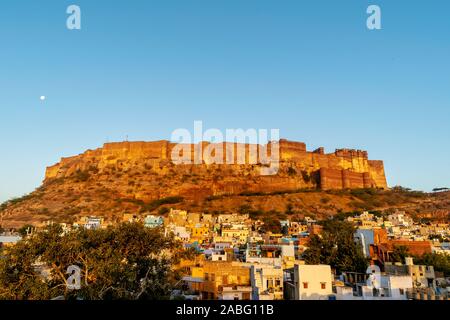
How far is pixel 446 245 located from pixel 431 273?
11.3m

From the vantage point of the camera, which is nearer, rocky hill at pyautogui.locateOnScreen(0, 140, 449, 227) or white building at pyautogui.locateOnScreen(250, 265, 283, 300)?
white building at pyautogui.locateOnScreen(250, 265, 283, 300)

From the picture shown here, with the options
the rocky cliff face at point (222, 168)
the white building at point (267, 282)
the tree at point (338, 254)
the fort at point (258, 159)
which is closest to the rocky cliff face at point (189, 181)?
the rocky cliff face at point (222, 168)

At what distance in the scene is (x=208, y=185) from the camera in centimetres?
6316

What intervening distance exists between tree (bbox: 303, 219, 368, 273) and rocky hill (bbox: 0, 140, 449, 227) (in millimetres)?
31420

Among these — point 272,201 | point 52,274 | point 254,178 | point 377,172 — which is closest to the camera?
point 52,274

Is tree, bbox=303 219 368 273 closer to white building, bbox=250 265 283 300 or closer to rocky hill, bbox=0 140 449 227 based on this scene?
white building, bbox=250 265 283 300

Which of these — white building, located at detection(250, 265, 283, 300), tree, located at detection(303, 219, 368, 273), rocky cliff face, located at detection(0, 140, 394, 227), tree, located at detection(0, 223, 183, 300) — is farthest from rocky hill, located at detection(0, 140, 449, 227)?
white building, located at detection(250, 265, 283, 300)

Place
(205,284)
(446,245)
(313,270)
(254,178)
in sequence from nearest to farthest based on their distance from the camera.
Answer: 1. (313,270)
2. (205,284)
3. (446,245)
4. (254,178)

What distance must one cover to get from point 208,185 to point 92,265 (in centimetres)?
5241

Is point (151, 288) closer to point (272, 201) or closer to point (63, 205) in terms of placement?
point (272, 201)

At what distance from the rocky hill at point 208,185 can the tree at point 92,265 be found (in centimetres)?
3912

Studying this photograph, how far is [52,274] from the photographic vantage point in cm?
1123

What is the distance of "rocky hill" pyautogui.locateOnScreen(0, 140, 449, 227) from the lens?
5581 cm
